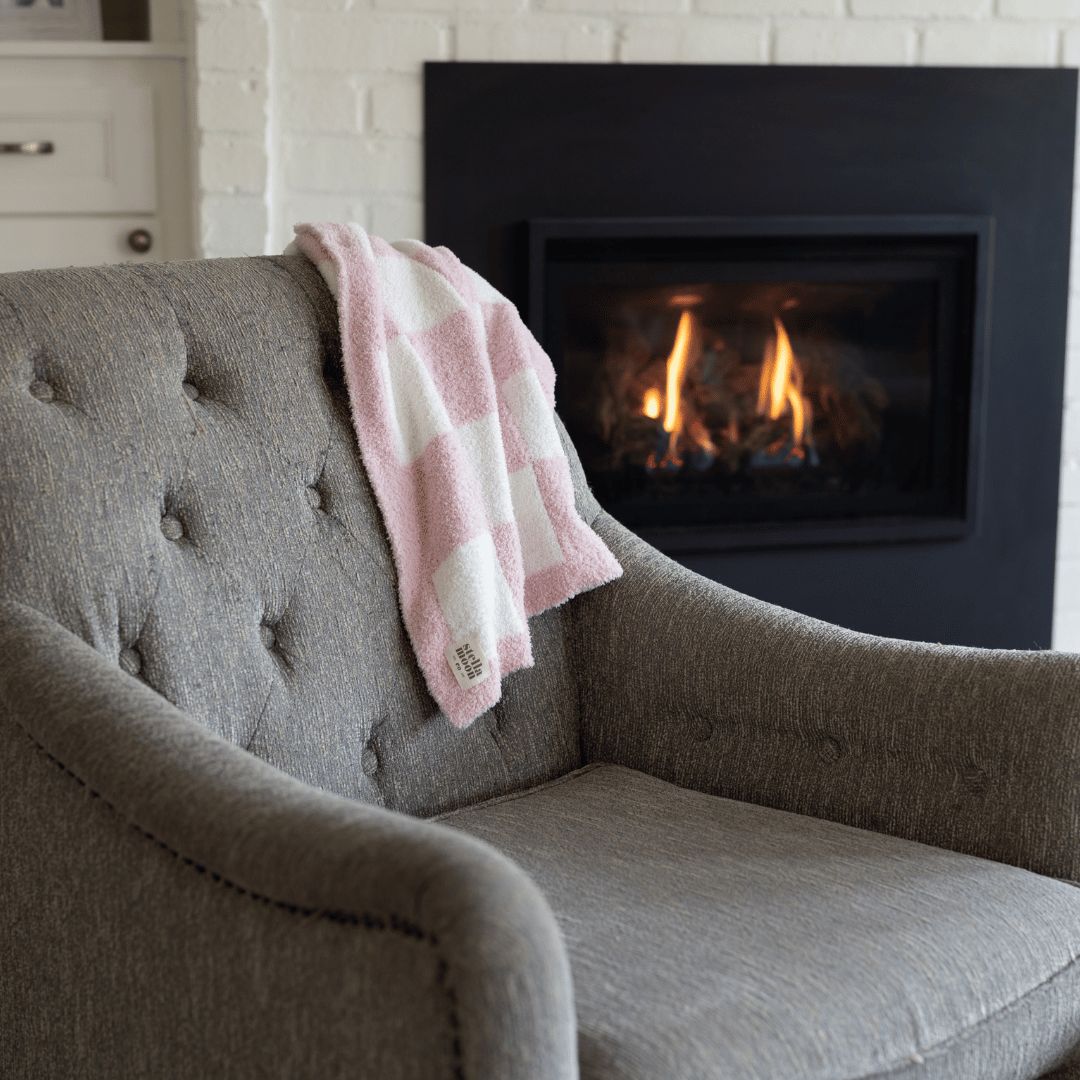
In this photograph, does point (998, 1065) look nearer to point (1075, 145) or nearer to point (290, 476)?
point (290, 476)

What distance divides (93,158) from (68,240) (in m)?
0.15

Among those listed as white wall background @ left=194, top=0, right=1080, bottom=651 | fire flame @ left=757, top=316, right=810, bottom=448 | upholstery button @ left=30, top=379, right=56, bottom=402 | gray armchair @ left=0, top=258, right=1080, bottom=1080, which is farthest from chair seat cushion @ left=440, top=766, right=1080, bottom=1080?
fire flame @ left=757, top=316, right=810, bottom=448

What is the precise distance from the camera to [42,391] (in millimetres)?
1054

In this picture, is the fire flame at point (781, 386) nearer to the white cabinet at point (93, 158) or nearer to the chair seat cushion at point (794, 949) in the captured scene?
the white cabinet at point (93, 158)

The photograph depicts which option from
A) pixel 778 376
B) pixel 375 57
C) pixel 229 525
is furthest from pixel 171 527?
pixel 778 376

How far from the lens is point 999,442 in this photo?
2533mm

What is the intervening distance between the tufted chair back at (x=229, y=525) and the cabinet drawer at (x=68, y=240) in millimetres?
1144

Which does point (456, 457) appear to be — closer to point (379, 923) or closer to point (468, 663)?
point (468, 663)

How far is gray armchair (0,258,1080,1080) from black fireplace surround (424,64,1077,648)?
1070 millimetres

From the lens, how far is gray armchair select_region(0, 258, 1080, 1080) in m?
0.65

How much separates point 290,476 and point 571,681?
363 millimetres

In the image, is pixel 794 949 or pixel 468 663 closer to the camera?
pixel 794 949

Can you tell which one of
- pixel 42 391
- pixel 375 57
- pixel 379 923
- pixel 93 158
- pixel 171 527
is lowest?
pixel 379 923

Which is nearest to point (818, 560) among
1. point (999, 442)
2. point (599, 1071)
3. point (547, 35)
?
point (999, 442)
